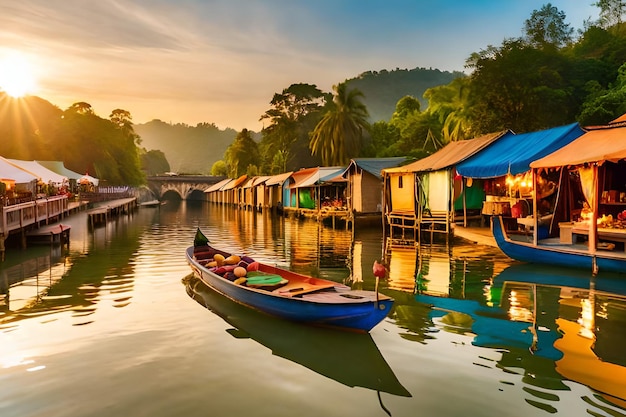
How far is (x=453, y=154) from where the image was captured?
26.2 m

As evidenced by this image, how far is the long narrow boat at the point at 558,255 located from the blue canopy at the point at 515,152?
3.77 meters

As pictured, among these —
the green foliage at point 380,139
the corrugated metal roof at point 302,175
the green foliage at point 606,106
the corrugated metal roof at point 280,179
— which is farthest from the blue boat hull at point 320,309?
the green foliage at point 380,139

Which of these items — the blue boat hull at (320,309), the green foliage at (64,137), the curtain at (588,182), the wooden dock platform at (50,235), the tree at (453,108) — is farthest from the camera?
the green foliage at (64,137)

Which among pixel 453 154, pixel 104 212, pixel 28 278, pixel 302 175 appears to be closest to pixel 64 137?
pixel 104 212

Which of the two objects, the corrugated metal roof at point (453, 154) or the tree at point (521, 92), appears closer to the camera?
the corrugated metal roof at point (453, 154)

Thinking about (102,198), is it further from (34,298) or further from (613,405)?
(613,405)

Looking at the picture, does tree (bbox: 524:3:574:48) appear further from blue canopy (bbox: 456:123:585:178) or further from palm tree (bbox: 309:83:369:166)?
blue canopy (bbox: 456:123:585:178)

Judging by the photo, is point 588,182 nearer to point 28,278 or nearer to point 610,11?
point 28,278

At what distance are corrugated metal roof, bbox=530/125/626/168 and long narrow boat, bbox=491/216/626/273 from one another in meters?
3.00

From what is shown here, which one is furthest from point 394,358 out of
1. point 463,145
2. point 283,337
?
point 463,145

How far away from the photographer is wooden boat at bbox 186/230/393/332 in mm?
9328

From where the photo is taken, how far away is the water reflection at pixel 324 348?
8000 millimetres

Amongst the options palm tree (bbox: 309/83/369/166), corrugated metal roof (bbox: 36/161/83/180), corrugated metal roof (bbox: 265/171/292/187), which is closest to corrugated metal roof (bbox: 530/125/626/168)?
corrugated metal roof (bbox: 265/171/292/187)

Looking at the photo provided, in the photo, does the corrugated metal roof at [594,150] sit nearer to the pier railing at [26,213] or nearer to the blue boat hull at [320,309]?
the blue boat hull at [320,309]
